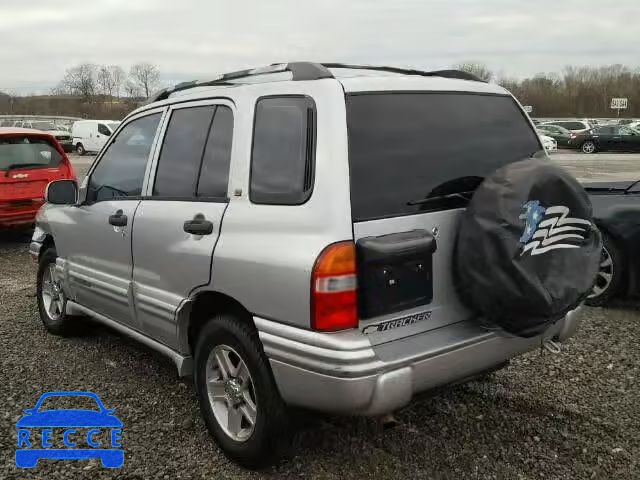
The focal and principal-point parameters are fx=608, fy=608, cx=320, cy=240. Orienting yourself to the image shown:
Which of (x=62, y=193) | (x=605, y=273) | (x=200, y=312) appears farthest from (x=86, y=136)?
(x=200, y=312)

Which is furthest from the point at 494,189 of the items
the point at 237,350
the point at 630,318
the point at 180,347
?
the point at 630,318

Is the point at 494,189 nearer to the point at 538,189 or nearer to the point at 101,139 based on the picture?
the point at 538,189

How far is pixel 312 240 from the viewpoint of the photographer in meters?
A: 2.47

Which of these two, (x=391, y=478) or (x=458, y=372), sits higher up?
(x=458, y=372)

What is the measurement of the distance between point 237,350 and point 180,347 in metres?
0.61

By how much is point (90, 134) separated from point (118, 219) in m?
31.3

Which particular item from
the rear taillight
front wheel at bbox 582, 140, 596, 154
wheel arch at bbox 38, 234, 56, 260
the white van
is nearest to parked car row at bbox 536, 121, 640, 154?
front wheel at bbox 582, 140, 596, 154

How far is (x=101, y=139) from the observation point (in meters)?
31.9

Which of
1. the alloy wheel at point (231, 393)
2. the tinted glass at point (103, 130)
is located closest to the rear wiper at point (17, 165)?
the alloy wheel at point (231, 393)

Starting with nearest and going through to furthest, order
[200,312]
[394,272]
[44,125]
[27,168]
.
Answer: [394,272]
[200,312]
[27,168]
[44,125]

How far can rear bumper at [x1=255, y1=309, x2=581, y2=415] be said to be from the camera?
7.84ft

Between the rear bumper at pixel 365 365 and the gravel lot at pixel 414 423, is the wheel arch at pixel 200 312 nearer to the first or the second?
the rear bumper at pixel 365 365

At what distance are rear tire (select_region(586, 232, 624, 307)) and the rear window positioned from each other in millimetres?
2569

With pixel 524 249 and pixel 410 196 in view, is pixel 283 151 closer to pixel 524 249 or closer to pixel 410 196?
pixel 410 196
